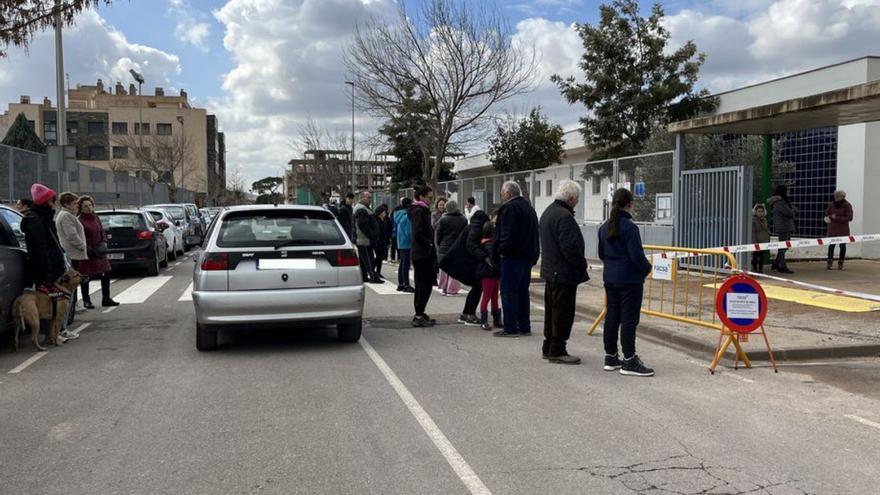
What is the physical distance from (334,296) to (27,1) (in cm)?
698

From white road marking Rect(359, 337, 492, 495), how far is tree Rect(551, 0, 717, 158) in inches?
809

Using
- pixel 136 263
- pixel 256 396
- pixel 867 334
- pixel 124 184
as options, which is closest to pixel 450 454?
pixel 256 396

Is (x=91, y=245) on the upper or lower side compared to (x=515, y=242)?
lower

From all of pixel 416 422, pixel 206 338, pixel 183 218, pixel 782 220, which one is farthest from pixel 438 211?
pixel 183 218

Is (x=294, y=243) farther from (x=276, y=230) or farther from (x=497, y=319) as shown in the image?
(x=497, y=319)

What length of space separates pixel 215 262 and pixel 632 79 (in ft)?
69.7

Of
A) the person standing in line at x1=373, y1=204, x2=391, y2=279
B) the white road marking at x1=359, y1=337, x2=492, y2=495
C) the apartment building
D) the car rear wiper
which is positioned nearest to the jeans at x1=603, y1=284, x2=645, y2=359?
the white road marking at x1=359, y1=337, x2=492, y2=495

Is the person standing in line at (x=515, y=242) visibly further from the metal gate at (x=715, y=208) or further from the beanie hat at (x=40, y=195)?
the metal gate at (x=715, y=208)

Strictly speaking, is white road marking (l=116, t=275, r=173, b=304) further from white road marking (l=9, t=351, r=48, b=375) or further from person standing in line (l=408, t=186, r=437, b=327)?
person standing in line (l=408, t=186, r=437, b=327)

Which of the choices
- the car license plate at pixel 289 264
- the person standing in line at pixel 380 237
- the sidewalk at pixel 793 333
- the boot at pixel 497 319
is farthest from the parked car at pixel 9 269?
the person standing in line at pixel 380 237

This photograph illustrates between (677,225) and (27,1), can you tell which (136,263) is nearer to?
(27,1)

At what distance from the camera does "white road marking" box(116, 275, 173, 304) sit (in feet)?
39.9

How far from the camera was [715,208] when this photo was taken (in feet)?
45.7

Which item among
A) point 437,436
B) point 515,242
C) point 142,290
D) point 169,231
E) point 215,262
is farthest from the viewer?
point 169,231
